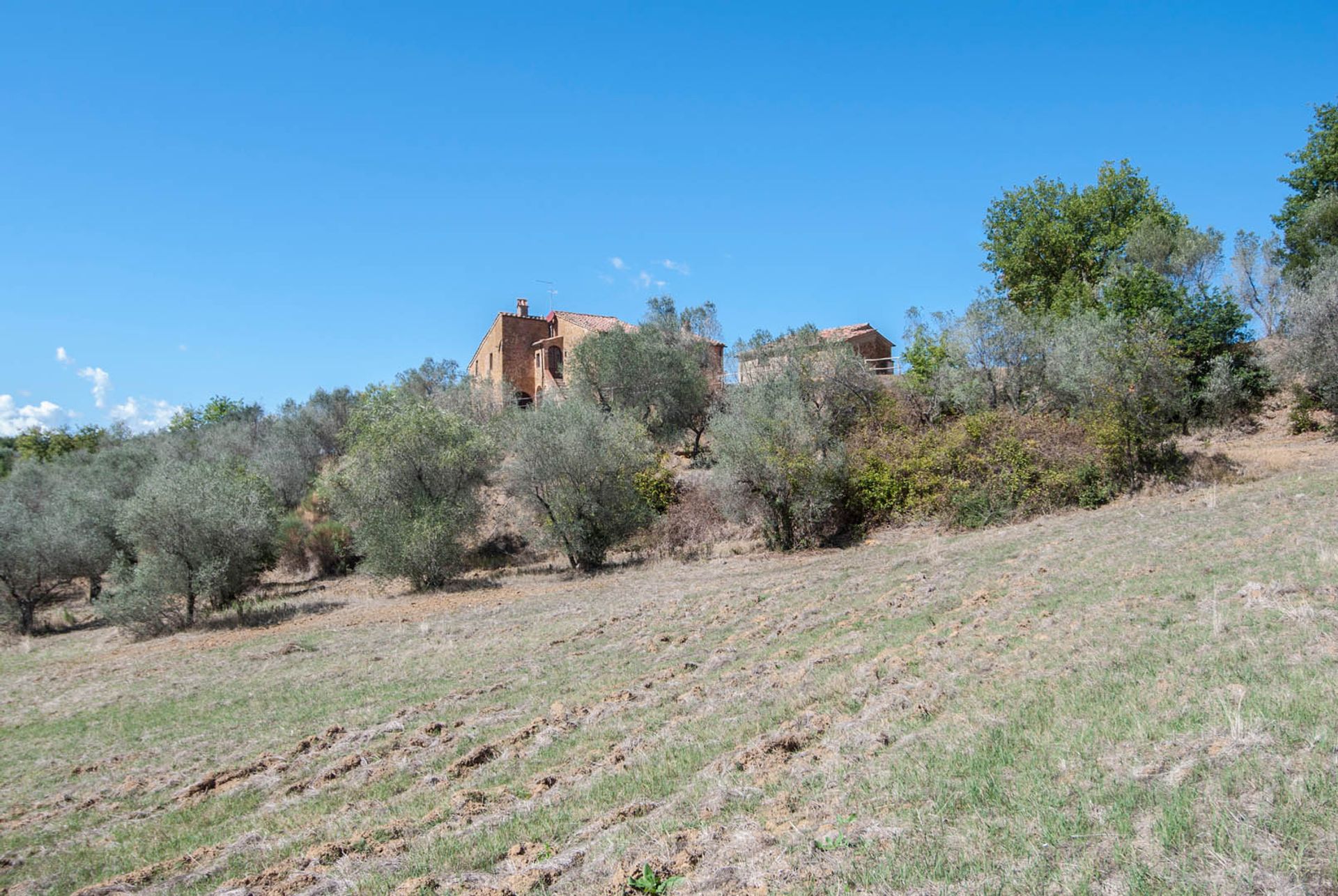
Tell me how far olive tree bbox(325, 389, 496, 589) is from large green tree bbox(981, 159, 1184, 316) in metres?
32.3

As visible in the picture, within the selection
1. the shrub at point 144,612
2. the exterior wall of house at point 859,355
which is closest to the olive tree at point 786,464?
the exterior wall of house at point 859,355

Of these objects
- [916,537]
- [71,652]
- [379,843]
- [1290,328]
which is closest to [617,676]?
[379,843]

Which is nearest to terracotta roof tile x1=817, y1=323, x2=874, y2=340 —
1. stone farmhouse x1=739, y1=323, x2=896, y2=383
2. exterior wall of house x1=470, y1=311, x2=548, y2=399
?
stone farmhouse x1=739, y1=323, x2=896, y2=383

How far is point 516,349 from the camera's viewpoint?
53375 millimetres

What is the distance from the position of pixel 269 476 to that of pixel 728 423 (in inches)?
1310

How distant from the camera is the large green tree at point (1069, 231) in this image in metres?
42.1

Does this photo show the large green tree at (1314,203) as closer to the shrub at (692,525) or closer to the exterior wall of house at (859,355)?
the exterior wall of house at (859,355)

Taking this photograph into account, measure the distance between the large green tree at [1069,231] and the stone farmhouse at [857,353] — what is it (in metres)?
8.09

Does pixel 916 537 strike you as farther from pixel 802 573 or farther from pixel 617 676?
pixel 617 676

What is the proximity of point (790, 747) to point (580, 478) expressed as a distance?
20.4 metres

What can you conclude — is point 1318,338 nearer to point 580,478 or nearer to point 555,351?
point 580,478

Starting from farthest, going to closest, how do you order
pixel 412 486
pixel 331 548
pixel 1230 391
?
pixel 331 548 < pixel 1230 391 < pixel 412 486

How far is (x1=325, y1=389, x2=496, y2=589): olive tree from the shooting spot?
25750mm

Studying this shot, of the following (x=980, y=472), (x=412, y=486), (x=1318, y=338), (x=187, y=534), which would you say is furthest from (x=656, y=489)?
(x=1318, y=338)
